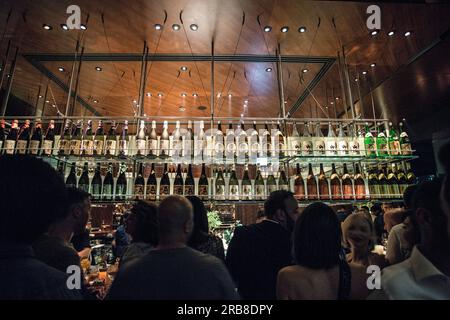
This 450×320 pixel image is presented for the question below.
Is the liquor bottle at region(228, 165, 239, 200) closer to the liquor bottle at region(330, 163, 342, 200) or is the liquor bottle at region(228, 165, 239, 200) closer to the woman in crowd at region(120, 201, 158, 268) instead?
the woman in crowd at region(120, 201, 158, 268)

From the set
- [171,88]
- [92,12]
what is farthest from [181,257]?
[171,88]

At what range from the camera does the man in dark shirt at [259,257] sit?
175cm

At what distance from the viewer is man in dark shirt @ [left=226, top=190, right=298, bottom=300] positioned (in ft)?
5.73

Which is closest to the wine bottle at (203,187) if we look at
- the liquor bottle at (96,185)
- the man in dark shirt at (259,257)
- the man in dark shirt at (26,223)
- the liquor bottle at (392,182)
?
the man in dark shirt at (259,257)

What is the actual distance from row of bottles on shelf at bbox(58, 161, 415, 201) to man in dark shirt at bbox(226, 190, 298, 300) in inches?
27.5

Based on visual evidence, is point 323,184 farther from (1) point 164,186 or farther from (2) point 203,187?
(1) point 164,186

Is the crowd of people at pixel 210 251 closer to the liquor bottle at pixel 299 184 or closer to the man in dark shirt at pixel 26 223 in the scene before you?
the man in dark shirt at pixel 26 223

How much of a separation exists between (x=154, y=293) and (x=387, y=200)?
2664 millimetres

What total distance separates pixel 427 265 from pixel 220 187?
2.12m

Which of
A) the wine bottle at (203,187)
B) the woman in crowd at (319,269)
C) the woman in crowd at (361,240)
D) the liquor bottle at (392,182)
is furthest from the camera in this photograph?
the liquor bottle at (392,182)

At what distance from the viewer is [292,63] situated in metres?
3.60

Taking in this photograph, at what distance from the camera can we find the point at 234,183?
2.76 m

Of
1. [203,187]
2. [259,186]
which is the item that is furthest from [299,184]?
[203,187]

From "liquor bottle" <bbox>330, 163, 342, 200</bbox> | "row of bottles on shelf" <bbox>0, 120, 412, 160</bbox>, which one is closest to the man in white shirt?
"row of bottles on shelf" <bbox>0, 120, 412, 160</bbox>
